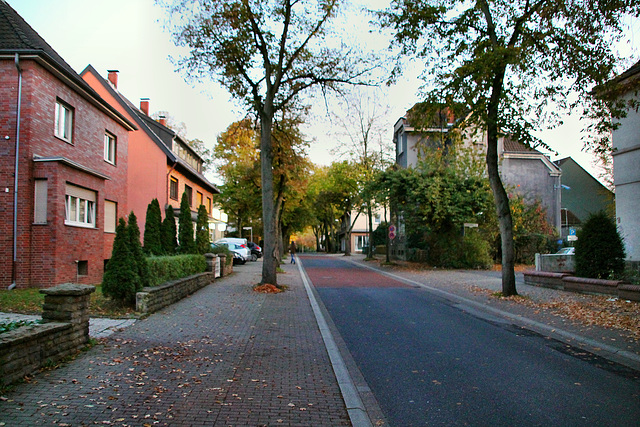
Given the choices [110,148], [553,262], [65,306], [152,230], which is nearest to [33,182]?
Result: [152,230]

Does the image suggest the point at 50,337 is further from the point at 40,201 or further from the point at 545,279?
the point at 545,279

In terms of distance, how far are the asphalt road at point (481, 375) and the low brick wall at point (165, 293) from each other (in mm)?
3734

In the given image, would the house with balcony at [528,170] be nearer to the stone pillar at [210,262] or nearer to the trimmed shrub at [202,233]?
the trimmed shrub at [202,233]

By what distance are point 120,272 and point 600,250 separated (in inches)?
506

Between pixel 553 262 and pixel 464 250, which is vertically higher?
pixel 464 250

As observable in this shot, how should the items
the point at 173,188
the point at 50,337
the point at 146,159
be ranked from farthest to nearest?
the point at 173,188 < the point at 146,159 < the point at 50,337

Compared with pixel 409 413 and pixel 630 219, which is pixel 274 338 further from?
pixel 630 219

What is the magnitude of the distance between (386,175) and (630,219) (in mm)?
12324

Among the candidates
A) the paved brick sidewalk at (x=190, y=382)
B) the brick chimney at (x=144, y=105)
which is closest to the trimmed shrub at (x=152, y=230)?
the paved brick sidewalk at (x=190, y=382)

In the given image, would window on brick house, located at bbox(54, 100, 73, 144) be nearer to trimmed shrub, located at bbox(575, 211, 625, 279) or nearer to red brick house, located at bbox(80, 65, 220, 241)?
red brick house, located at bbox(80, 65, 220, 241)

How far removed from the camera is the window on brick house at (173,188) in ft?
102

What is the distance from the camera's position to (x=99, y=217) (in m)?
17.1

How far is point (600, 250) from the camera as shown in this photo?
14.4m

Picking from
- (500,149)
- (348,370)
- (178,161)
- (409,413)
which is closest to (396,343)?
(348,370)
